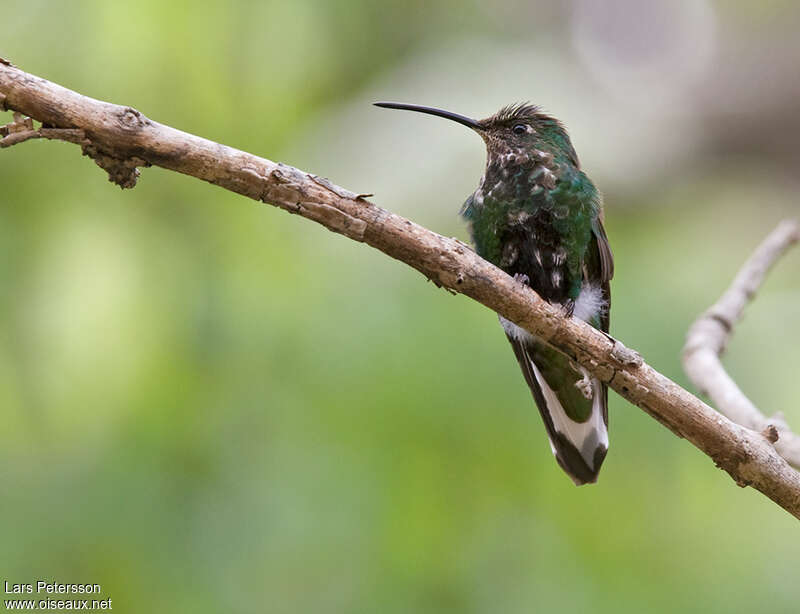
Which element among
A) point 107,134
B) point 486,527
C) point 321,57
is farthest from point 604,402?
point 107,134

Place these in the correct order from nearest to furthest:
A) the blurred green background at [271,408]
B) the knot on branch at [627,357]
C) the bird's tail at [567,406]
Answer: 1. the knot on branch at [627,357]
2. the blurred green background at [271,408]
3. the bird's tail at [567,406]

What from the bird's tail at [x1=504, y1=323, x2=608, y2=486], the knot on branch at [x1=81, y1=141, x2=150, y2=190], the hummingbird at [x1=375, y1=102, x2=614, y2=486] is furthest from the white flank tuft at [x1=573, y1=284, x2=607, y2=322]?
the knot on branch at [x1=81, y1=141, x2=150, y2=190]

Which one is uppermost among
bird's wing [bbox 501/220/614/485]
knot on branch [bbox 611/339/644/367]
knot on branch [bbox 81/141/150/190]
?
knot on branch [bbox 81/141/150/190]

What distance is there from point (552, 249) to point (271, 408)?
124 centimetres

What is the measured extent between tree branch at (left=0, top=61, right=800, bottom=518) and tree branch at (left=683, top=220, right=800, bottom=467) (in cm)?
45

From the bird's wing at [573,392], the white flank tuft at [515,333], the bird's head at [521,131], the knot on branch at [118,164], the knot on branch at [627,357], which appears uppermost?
the bird's head at [521,131]

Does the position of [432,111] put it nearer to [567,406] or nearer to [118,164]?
[567,406]

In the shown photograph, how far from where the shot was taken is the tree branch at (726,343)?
327 cm

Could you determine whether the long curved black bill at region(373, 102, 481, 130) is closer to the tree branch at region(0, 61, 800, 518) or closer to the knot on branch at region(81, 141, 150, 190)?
the tree branch at region(0, 61, 800, 518)

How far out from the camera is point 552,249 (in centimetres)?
361

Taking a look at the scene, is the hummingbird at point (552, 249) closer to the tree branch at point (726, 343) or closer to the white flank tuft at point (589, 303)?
the white flank tuft at point (589, 303)

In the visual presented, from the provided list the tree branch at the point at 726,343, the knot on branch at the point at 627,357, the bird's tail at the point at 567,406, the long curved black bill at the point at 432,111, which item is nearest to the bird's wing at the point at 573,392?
the bird's tail at the point at 567,406

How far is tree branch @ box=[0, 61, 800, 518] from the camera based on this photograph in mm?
2316

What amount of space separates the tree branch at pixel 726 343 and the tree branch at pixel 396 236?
17.6 inches
